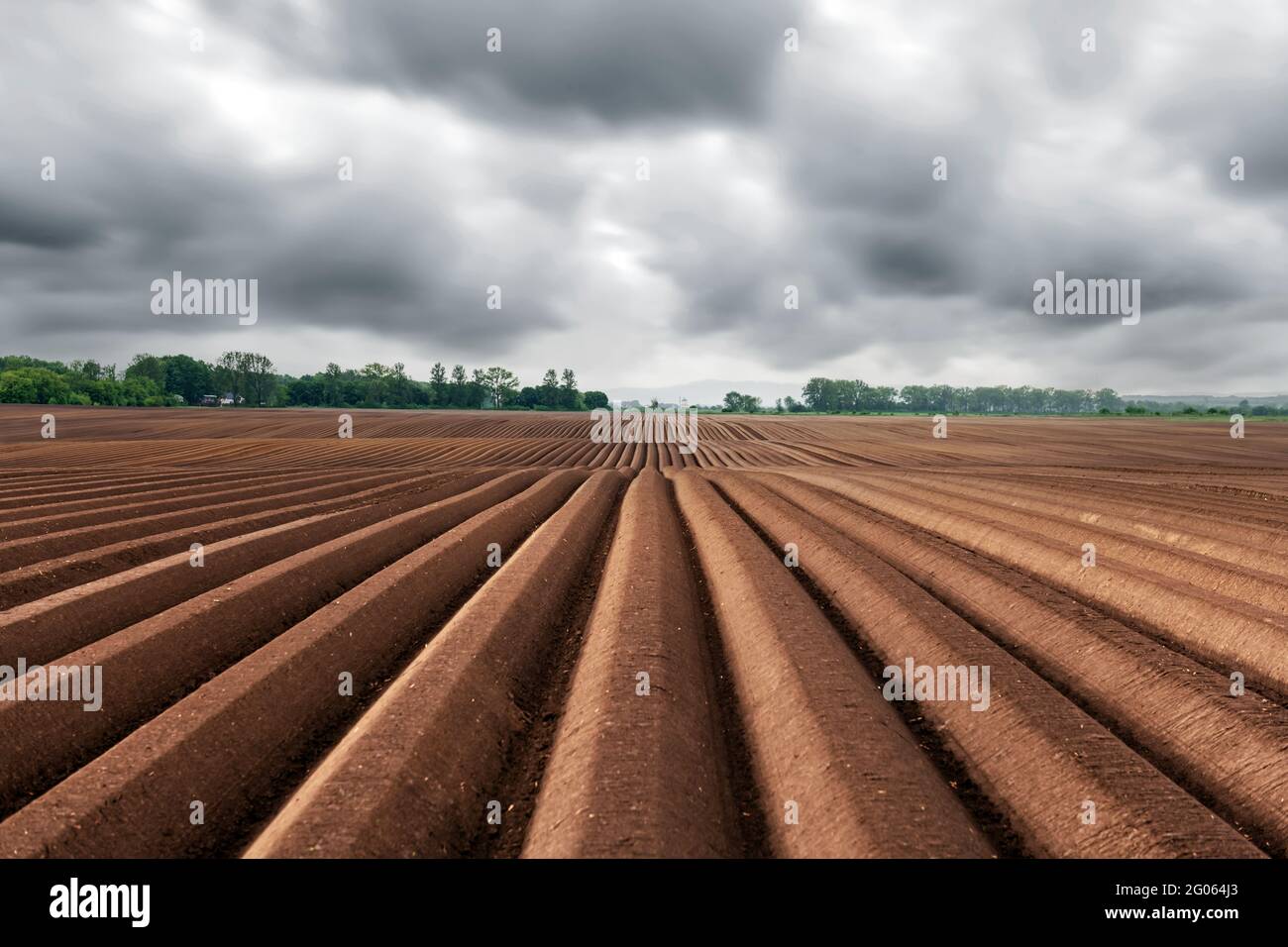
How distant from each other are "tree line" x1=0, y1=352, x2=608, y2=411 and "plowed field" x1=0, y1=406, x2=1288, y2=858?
126m

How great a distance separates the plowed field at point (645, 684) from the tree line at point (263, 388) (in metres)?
126

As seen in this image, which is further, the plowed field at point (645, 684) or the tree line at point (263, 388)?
the tree line at point (263, 388)

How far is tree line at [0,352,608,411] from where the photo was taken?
361 ft

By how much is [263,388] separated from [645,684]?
152676 millimetres

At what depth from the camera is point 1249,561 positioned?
10.9 m

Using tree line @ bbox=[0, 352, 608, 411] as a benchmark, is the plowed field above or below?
below

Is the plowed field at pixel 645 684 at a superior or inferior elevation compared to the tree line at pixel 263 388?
inferior

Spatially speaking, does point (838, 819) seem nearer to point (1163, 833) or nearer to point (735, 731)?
point (735, 731)

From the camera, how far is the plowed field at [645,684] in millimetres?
4828

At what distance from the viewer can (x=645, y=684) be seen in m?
6.66

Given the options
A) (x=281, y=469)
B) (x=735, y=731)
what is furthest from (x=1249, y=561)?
(x=281, y=469)

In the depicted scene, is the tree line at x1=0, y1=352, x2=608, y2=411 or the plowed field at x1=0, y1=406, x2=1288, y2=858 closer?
the plowed field at x1=0, y1=406, x2=1288, y2=858
